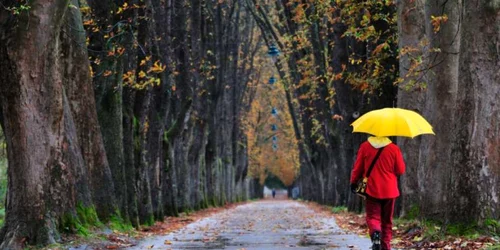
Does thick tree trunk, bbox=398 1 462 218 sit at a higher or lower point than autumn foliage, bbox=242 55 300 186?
lower

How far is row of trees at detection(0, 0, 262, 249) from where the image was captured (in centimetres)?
1182

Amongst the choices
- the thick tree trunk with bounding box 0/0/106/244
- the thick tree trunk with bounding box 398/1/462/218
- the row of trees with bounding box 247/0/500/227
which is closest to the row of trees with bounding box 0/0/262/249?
the thick tree trunk with bounding box 0/0/106/244

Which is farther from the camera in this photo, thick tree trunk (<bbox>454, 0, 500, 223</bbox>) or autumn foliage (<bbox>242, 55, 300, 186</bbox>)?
autumn foliage (<bbox>242, 55, 300, 186</bbox>)

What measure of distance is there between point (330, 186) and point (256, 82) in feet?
38.6

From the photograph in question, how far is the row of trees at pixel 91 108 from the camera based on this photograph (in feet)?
38.8

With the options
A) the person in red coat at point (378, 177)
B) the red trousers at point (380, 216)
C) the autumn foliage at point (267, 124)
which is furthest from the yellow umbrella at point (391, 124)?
the autumn foliage at point (267, 124)

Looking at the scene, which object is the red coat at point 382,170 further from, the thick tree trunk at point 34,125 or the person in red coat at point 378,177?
the thick tree trunk at point 34,125

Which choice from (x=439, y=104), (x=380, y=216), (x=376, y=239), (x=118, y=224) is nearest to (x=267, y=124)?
(x=118, y=224)

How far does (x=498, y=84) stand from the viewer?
11586mm

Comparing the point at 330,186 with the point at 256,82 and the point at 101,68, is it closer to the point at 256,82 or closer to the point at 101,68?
the point at 256,82

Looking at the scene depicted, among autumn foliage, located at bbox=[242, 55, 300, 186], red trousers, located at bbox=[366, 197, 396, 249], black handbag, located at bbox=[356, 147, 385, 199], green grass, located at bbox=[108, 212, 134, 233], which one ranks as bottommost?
green grass, located at bbox=[108, 212, 134, 233]

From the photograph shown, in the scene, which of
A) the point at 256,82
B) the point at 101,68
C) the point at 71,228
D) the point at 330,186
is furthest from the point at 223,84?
the point at 71,228

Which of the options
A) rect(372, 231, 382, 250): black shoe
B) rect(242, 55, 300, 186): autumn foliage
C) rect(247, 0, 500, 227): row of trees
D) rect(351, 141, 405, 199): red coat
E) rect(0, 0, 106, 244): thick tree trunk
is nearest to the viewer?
rect(372, 231, 382, 250): black shoe

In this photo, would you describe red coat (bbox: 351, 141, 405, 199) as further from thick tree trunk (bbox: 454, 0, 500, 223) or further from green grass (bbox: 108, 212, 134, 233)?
green grass (bbox: 108, 212, 134, 233)
